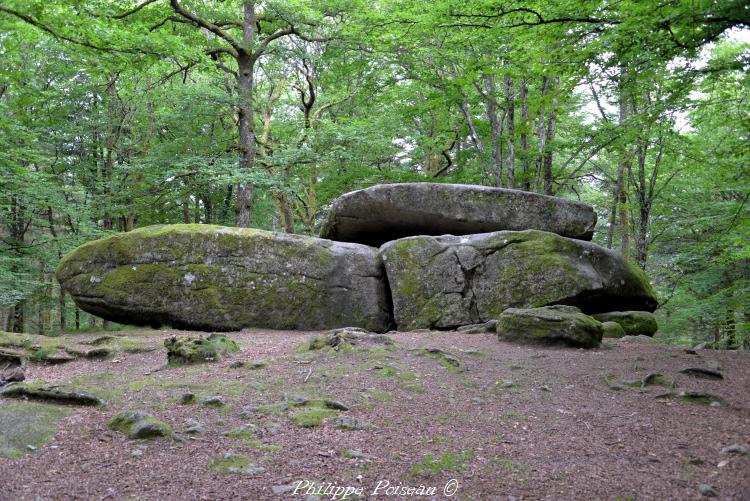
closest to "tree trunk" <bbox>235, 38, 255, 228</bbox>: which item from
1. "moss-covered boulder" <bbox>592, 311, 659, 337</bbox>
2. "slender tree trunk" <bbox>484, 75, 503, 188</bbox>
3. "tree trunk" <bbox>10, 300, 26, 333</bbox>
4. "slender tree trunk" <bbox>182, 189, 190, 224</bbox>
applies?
"slender tree trunk" <bbox>182, 189, 190, 224</bbox>

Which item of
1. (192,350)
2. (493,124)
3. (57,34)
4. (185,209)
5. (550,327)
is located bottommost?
(192,350)

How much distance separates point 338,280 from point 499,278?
330cm

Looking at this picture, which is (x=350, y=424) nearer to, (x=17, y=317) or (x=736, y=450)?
(x=736, y=450)

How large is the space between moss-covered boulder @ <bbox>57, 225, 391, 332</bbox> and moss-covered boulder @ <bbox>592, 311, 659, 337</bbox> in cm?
450

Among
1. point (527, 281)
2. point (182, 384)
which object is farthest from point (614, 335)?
point (182, 384)

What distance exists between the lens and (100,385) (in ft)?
17.6

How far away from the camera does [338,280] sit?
34.1 ft

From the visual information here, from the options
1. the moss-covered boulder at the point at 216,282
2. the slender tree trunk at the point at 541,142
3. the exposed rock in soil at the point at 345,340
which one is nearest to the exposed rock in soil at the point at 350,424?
the exposed rock in soil at the point at 345,340

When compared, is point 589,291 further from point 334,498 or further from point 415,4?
point 334,498

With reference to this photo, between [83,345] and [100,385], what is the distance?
124 inches

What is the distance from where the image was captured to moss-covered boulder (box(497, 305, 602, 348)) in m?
7.27

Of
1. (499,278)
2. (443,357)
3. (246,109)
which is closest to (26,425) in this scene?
(443,357)

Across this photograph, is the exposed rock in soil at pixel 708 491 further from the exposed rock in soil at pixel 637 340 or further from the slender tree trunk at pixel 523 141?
the slender tree trunk at pixel 523 141

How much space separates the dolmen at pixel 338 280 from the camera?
9625 mm
